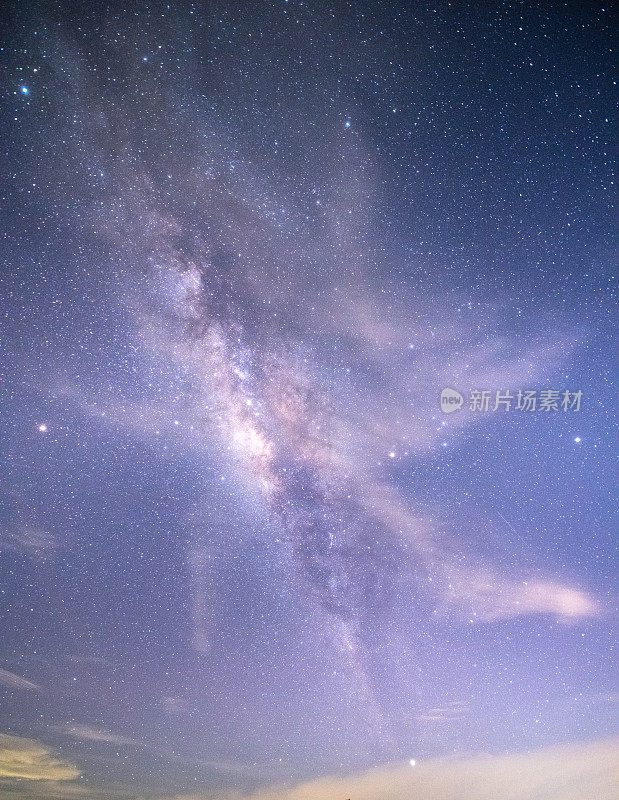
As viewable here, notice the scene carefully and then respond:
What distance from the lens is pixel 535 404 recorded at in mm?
11961

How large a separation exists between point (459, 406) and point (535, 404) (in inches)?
62.8

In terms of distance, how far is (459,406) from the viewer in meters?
12.4
